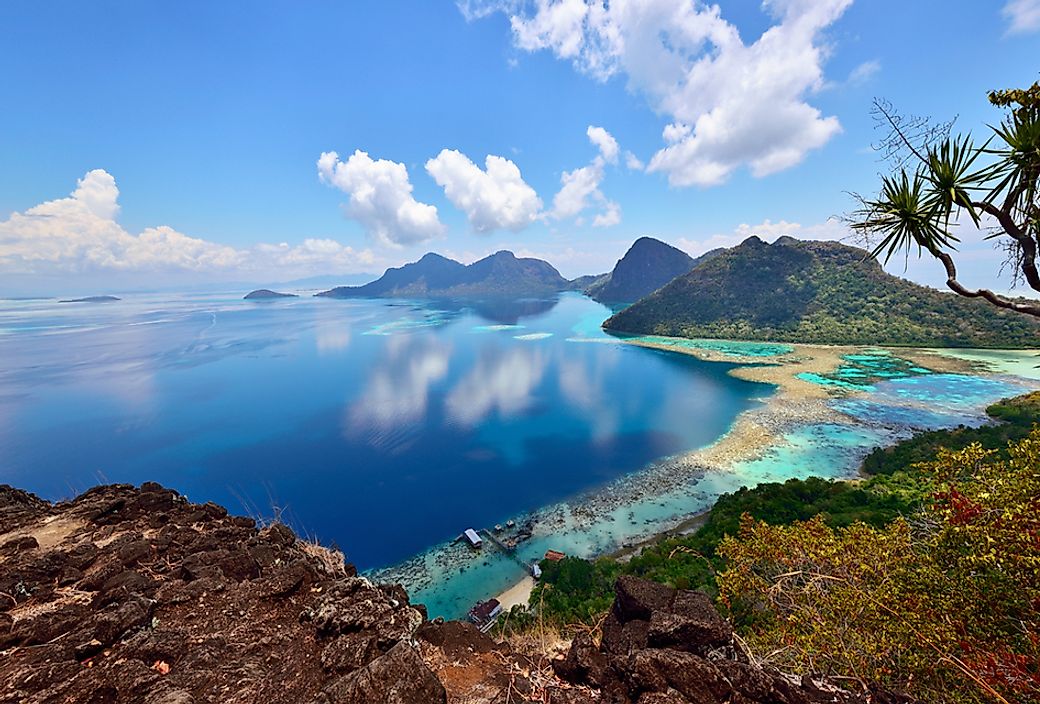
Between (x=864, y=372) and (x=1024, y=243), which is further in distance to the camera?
(x=864, y=372)

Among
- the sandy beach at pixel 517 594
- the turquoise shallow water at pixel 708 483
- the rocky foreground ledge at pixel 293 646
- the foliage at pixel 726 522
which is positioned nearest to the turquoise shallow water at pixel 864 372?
the turquoise shallow water at pixel 708 483

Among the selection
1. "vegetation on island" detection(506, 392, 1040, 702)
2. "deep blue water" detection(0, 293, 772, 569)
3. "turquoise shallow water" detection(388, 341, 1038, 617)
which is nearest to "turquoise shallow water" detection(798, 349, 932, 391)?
"turquoise shallow water" detection(388, 341, 1038, 617)

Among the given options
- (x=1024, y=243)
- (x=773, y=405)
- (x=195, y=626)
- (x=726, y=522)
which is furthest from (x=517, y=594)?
(x=773, y=405)

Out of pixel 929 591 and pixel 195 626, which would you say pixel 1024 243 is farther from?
pixel 195 626

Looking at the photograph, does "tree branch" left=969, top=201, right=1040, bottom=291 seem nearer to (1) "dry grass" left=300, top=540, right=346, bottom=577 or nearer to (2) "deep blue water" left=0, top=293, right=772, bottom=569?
(1) "dry grass" left=300, top=540, right=346, bottom=577

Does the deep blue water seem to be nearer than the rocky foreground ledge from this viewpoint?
No

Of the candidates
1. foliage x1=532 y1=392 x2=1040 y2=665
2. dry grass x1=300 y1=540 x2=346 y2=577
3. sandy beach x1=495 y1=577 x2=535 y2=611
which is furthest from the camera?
sandy beach x1=495 y1=577 x2=535 y2=611

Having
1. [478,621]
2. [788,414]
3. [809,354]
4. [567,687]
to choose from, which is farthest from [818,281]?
[567,687]
